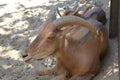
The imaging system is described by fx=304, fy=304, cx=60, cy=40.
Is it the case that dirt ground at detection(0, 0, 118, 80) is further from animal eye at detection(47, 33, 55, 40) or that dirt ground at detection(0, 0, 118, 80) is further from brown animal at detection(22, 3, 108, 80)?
animal eye at detection(47, 33, 55, 40)

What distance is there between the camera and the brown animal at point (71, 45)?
2.97m

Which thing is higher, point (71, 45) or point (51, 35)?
point (51, 35)

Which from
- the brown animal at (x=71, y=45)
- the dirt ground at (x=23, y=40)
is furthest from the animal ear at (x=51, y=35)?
the dirt ground at (x=23, y=40)

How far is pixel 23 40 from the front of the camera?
4.66m

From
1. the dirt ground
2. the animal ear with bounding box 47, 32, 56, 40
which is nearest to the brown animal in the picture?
the animal ear with bounding box 47, 32, 56, 40

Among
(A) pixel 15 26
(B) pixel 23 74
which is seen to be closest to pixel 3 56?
(B) pixel 23 74

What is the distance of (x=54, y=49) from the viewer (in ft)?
10.1

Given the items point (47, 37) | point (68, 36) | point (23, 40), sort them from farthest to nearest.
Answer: point (23, 40) → point (68, 36) → point (47, 37)

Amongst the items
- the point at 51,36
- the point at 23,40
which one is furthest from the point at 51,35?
the point at 23,40

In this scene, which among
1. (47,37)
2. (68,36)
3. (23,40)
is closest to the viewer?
(47,37)

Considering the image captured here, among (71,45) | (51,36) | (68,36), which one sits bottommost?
(71,45)

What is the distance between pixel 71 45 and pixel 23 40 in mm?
1557

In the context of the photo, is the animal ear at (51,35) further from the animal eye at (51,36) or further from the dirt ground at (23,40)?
the dirt ground at (23,40)

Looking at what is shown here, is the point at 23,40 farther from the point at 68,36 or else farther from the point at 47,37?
the point at 47,37
